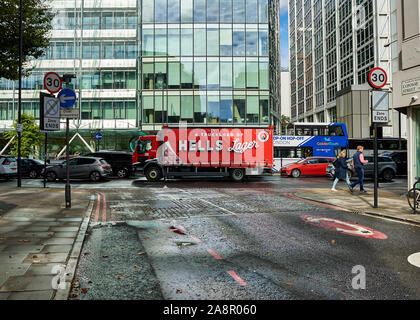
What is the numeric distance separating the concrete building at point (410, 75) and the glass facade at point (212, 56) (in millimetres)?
27873

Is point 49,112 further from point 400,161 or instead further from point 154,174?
point 400,161

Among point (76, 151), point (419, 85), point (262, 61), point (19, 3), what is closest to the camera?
point (419, 85)

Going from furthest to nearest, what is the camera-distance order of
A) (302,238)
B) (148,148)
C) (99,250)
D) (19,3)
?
(148,148) < (19,3) < (302,238) < (99,250)

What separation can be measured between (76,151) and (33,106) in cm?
925

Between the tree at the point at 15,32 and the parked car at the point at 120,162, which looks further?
the parked car at the point at 120,162

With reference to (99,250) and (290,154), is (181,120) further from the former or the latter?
(99,250)

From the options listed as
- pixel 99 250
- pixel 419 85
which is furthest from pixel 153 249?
pixel 419 85

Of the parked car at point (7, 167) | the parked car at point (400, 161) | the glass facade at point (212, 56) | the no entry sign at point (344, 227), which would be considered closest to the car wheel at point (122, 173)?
the parked car at point (7, 167)

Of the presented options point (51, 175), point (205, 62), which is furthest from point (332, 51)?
point (51, 175)

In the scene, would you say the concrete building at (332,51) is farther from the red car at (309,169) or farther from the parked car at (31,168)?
the parked car at (31,168)

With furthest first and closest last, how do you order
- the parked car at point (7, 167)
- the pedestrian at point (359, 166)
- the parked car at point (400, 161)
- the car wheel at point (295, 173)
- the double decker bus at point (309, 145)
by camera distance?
the double decker bus at point (309, 145) < the car wheel at point (295, 173) < the parked car at point (400, 161) < the parked car at point (7, 167) < the pedestrian at point (359, 166)

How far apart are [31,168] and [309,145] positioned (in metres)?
23.3

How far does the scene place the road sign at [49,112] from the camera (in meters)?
10.1
